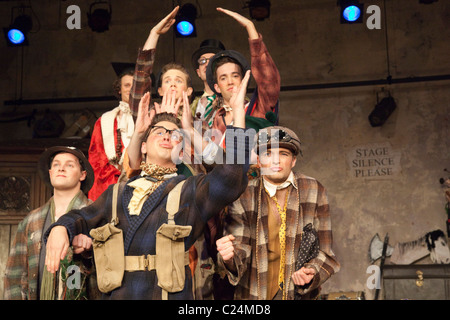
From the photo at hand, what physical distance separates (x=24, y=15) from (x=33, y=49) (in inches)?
33.2

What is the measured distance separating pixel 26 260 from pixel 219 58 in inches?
74.5

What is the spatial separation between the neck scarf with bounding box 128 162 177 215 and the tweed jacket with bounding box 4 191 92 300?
0.80 meters

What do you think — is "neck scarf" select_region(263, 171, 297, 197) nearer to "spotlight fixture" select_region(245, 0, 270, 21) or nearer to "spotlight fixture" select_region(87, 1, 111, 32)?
"spotlight fixture" select_region(245, 0, 270, 21)

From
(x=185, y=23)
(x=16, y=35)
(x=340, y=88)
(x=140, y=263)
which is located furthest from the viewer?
(x=340, y=88)

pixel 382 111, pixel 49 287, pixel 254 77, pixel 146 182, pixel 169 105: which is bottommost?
pixel 49 287

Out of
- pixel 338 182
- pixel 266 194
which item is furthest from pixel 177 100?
pixel 338 182

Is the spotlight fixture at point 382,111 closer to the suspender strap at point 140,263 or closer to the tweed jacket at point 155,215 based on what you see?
the tweed jacket at point 155,215

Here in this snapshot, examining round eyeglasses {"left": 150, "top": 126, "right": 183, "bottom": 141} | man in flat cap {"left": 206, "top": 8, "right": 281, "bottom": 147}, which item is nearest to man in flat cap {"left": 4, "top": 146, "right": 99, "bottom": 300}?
round eyeglasses {"left": 150, "top": 126, "right": 183, "bottom": 141}

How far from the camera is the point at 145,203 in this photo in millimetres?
3949

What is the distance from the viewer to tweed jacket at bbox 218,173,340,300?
13.5 feet

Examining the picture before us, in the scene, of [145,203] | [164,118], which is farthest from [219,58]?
[145,203]

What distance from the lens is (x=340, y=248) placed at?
8.81 metres

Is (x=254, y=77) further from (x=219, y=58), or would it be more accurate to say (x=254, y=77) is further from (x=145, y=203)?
(x=145, y=203)

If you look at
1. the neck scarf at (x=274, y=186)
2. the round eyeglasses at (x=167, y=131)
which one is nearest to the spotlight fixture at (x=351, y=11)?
the neck scarf at (x=274, y=186)
